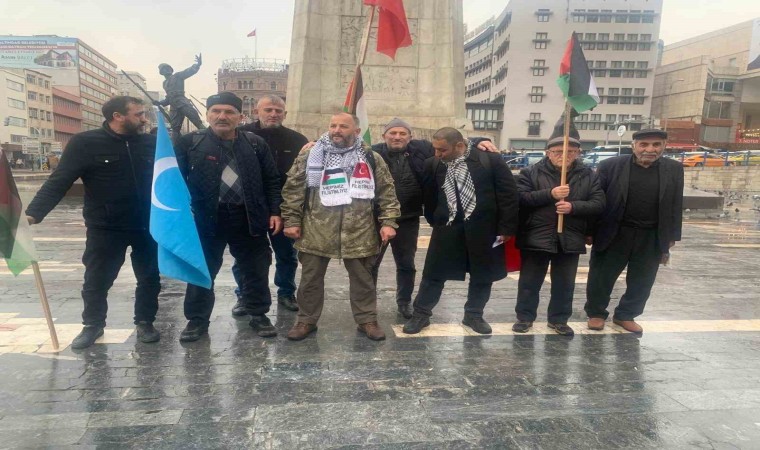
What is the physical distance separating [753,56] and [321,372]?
3570 inches

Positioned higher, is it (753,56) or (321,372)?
(753,56)

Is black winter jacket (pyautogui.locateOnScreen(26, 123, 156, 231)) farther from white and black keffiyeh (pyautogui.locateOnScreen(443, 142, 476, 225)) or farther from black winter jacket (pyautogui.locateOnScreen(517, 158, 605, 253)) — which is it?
black winter jacket (pyautogui.locateOnScreen(517, 158, 605, 253))

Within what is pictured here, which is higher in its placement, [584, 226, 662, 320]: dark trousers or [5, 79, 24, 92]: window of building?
[5, 79, 24, 92]: window of building

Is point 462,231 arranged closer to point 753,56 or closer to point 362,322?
point 362,322

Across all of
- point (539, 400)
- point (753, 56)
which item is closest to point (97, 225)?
point (539, 400)

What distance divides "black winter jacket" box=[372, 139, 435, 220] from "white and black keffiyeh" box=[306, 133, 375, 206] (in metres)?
0.66

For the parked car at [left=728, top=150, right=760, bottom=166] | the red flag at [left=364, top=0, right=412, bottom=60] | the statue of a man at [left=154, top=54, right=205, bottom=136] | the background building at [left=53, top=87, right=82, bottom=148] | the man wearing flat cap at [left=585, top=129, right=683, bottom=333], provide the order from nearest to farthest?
1. the man wearing flat cap at [left=585, top=129, right=683, bottom=333]
2. the red flag at [left=364, top=0, right=412, bottom=60]
3. the statue of a man at [left=154, top=54, right=205, bottom=136]
4. the parked car at [left=728, top=150, right=760, bottom=166]
5. the background building at [left=53, top=87, right=82, bottom=148]

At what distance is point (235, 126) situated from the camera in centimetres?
427

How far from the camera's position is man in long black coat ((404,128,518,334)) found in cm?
446

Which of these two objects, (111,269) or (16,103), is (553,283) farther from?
(16,103)

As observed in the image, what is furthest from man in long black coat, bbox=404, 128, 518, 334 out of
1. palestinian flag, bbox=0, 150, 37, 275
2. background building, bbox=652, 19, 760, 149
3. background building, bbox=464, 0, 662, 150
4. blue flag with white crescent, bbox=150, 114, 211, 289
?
background building, bbox=652, 19, 760, 149

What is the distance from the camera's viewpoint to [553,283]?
4.66 metres

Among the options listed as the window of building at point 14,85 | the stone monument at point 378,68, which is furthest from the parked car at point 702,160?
the window of building at point 14,85

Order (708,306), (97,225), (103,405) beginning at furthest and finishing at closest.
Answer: (708,306)
(97,225)
(103,405)
